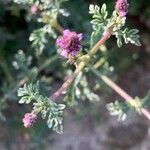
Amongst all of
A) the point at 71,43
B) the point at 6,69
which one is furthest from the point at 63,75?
the point at 71,43

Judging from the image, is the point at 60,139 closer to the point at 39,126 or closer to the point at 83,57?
the point at 39,126

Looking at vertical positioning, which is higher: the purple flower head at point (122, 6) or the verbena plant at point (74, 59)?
the purple flower head at point (122, 6)

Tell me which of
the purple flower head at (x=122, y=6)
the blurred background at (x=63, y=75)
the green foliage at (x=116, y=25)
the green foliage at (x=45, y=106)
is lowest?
the blurred background at (x=63, y=75)

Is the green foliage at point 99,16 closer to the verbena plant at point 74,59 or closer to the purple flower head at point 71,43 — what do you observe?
the verbena plant at point 74,59

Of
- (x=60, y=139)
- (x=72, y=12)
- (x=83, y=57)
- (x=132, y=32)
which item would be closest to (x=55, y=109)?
(x=83, y=57)

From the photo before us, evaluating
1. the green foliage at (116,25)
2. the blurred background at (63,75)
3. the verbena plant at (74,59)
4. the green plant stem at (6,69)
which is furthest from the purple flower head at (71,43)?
the green plant stem at (6,69)
